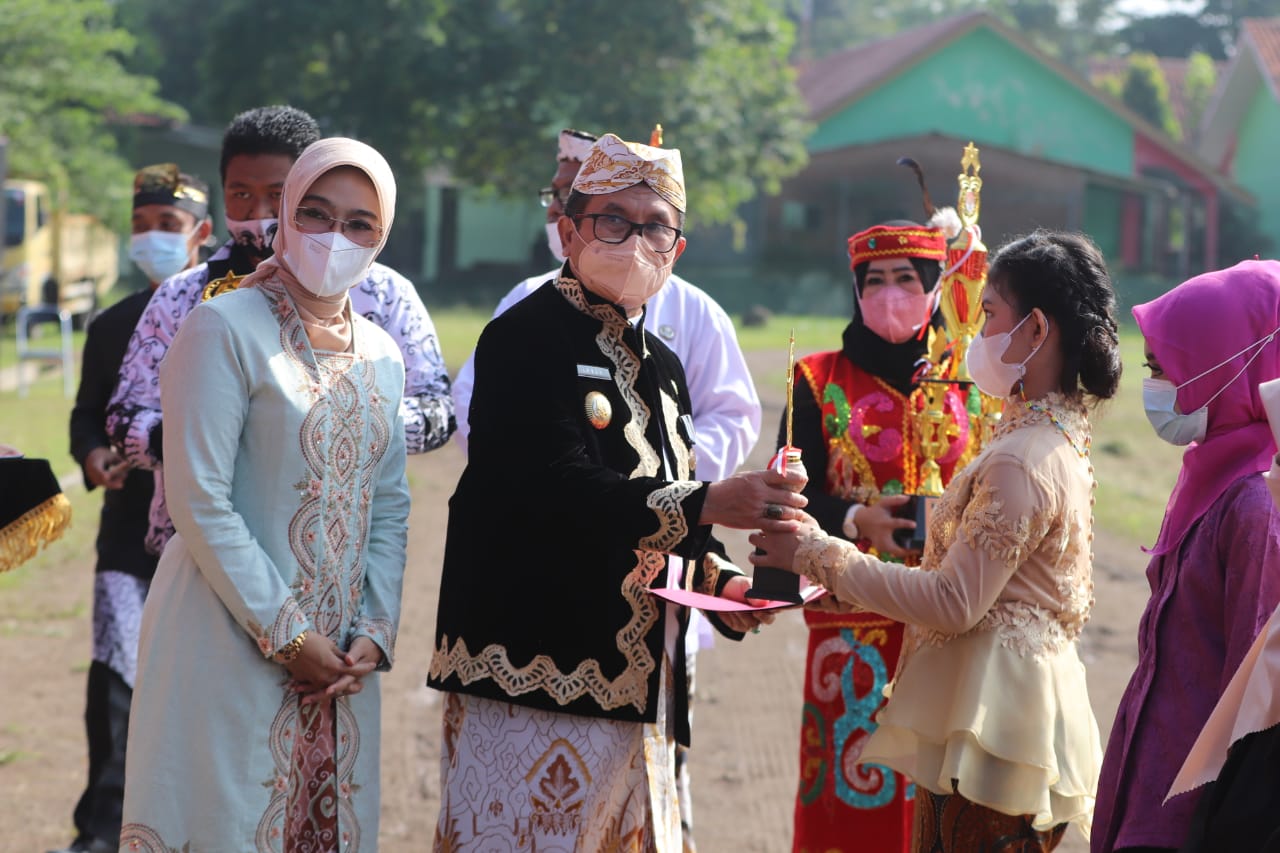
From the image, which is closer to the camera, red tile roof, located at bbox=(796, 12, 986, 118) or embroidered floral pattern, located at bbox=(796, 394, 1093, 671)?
embroidered floral pattern, located at bbox=(796, 394, 1093, 671)

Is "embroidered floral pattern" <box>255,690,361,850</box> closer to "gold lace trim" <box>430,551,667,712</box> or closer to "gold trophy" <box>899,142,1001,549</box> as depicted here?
"gold lace trim" <box>430,551,667,712</box>

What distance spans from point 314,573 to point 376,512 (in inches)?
Answer: 9.7

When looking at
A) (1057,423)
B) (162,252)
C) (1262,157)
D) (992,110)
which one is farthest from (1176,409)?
(1262,157)

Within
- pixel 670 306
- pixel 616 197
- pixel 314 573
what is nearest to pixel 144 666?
pixel 314 573

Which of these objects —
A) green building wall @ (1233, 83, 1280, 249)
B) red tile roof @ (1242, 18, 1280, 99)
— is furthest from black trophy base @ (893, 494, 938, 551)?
green building wall @ (1233, 83, 1280, 249)

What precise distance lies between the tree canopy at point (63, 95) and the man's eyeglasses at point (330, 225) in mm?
21937

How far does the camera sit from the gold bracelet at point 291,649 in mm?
3088

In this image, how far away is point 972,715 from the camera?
327 cm

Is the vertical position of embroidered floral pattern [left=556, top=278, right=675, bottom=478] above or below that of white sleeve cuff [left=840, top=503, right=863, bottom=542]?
above

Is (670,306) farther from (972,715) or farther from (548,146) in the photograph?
(548,146)

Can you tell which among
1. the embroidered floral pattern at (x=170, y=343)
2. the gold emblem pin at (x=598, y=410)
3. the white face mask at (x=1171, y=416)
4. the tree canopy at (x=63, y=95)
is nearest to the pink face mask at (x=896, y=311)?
the white face mask at (x=1171, y=416)

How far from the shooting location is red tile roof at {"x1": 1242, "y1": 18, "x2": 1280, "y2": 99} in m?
35.5

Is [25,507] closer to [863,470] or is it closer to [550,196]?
[550,196]

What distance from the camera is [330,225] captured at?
130 inches
